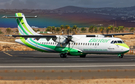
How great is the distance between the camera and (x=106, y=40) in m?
36.2

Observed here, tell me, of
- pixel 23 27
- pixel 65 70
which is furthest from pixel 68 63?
pixel 23 27

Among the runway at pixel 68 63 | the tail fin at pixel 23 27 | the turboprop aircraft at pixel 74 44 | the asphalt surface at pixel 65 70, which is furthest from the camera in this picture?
the tail fin at pixel 23 27

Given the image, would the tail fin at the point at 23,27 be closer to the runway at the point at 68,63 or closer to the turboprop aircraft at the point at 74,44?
the turboprop aircraft at the point at 74,44

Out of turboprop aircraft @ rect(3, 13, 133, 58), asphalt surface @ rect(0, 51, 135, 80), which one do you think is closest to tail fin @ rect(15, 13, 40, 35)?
turboprop aircraft @ rect(3, 13, 133, 58)

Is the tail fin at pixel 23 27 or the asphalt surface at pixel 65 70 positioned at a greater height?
the tail fin at pixel 23 27

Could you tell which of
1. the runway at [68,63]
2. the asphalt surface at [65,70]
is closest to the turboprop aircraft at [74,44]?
the runway at [68,63]

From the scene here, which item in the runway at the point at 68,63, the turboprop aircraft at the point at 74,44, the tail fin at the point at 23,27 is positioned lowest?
the runway at the point at 68,63

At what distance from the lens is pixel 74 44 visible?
126 feet

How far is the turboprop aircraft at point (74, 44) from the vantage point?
116 ft

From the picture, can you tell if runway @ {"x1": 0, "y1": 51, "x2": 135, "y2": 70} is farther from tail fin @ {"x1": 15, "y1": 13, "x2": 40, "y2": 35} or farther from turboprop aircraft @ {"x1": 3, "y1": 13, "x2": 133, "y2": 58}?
tail fin @ {"x1": 15, "y1": 13, "x2": 40, "y2": 35}

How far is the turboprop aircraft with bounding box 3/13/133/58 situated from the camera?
35366 mm

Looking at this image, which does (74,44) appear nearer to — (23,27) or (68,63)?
(23,27)

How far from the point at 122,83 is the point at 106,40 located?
881 inches

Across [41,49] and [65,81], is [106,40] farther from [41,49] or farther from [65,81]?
[65,81]
